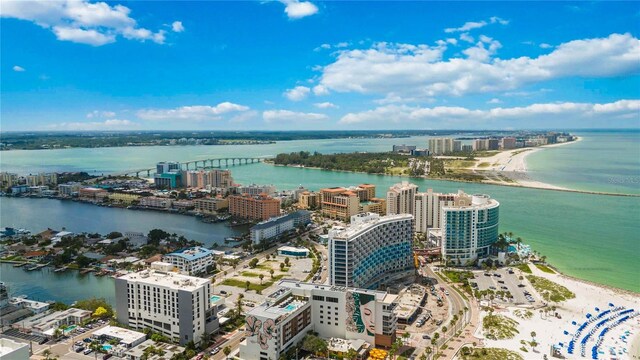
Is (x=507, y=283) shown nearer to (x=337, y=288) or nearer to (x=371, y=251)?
(x=371, y=251)

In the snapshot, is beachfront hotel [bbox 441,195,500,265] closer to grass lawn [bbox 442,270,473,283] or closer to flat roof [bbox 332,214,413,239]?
grass lawn [bbox 442,270,473,283]

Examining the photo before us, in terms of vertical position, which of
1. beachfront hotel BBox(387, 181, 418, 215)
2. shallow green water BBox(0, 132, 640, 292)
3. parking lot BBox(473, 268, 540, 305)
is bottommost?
parking lot BBox(473, 268, 540, 305)

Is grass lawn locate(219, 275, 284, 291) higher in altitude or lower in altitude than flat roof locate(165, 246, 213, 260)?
lower

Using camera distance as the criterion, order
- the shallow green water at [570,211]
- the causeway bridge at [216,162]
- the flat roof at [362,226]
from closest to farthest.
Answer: the flat roof at [362,226]
the shallow green water at [570,211]
the causeway bridge at [216,162]

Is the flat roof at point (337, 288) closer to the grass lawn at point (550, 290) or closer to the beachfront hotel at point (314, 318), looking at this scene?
the beachfront hotel at point (314, 318)

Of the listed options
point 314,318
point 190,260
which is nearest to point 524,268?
point 314,318

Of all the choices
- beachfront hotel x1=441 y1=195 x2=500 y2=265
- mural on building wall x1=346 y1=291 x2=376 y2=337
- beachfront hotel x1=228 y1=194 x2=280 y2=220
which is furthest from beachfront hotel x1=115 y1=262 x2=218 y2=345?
beachfront hotel x1=228 y1=194 x2=280 y2=220

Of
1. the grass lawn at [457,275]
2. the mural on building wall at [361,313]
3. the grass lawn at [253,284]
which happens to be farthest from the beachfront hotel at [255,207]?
the mural on building wall at [361,313]

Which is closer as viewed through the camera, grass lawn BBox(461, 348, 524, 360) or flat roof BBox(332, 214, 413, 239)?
grass lawn BBox(461, 348, 524, 360)
